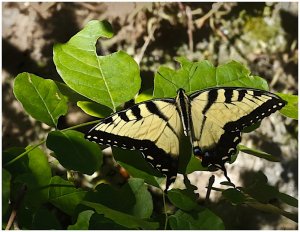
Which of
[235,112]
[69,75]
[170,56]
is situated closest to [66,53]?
[69,75]

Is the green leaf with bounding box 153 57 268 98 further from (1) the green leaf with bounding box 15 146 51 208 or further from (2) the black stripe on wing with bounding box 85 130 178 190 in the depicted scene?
(1) the green leaf with bounding box 15 146 51 208

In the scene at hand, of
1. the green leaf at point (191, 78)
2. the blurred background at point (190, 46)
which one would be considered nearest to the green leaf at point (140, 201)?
the green leaf at point (191, 78)

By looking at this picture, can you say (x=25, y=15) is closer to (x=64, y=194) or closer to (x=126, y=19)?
(x=126, y=19)

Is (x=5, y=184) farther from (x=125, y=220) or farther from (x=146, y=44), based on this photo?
(x=146, y=44)

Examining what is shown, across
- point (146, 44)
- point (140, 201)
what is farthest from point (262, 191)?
point (146, 44)

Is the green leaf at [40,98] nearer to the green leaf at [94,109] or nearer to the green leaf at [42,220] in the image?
the green leaf at [94,109]

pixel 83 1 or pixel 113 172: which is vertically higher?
pixel 83 1
